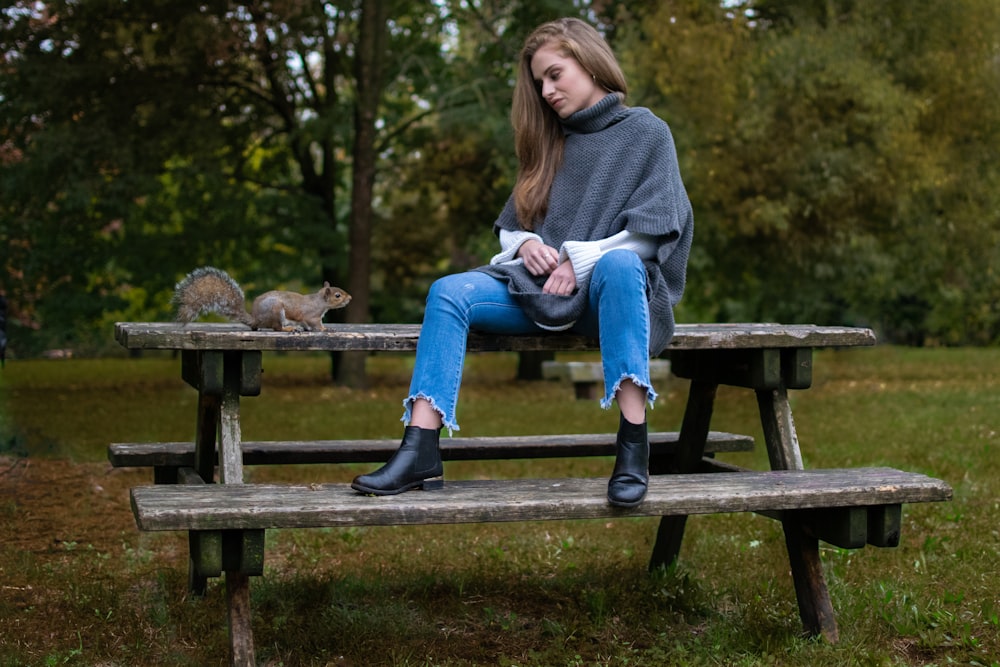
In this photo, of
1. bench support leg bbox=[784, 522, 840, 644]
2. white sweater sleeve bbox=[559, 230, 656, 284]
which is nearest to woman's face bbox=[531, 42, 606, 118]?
white sweater sleeve bbox=[559, 230, 656, 284]

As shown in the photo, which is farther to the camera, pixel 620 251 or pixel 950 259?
pixel 950 259

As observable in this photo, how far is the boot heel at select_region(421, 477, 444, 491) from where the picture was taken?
136 inches

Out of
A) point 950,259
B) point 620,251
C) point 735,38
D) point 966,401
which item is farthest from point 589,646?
point 950,259

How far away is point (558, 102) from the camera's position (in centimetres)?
400

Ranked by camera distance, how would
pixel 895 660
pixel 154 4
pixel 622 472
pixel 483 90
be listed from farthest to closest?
pixel 483 90, pixel 154 4, pixel 895 660, pixel 622 472

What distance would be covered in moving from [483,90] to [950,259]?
25.4 feet

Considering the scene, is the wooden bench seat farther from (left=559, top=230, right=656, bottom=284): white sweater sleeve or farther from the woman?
(left=559, top=230, right=656, bottom=284): white sweater sleeve

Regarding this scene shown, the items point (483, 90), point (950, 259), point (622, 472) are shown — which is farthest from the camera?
point (950, 259)

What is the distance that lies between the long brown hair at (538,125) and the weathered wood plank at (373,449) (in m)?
1.09

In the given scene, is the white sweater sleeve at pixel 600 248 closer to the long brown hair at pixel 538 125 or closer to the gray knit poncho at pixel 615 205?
the gray knit poncho at pixel 615 205

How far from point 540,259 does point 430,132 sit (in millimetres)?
13120

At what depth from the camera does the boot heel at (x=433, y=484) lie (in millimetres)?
3453

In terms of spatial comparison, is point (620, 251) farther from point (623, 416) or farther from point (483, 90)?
point (483, 90)

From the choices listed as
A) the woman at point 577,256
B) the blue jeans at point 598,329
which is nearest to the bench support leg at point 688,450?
the woman at point 577,256
